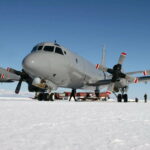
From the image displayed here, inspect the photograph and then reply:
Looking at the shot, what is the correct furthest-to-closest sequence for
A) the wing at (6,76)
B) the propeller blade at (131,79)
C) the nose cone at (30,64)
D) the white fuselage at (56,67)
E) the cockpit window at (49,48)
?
the wing at (6,76), the propeller blade at (131,79), the cockpit window at (49,48), the white fuselage at (56,67), the nose cone at (30,64)

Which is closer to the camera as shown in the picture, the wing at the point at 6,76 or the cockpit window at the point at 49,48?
the cockpit window at the point at 49,48

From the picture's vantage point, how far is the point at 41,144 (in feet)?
9.35

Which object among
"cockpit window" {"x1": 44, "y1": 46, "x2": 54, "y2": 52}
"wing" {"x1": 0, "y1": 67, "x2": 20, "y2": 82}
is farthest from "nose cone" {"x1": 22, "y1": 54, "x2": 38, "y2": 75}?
"wing" {"x1": 0, "y1": 67, "x2": 20, "y2": 82}

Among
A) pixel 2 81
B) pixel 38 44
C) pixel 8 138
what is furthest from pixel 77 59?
pixel 8 138

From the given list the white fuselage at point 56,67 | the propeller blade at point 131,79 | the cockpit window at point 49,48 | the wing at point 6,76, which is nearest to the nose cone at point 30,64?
the white fuselage at point 56,67

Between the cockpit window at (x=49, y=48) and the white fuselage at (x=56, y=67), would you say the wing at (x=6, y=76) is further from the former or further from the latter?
the cockpit window at (x=49, y=48)

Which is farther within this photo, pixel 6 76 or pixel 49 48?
pixel 6 76

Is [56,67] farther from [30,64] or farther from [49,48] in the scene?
[30,64]

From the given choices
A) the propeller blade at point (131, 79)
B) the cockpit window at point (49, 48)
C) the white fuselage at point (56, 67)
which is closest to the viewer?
the white fuselage at point (56, 67)

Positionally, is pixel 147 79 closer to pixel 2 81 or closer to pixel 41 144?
pixel 2 81

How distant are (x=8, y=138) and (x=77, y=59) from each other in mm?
17701

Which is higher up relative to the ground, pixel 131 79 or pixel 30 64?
pixel 131 79

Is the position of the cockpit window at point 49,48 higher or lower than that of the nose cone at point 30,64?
higher

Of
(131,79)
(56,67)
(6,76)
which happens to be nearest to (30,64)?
(56,67)
